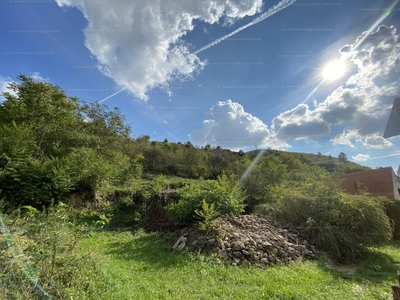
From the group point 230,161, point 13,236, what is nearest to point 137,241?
point 13,236

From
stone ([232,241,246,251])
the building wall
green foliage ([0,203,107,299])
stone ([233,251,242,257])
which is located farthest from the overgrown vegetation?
the building wall

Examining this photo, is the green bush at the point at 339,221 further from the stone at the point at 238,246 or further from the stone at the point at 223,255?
the stone at the point at 223,255

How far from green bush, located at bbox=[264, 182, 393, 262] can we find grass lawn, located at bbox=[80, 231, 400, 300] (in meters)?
0.63

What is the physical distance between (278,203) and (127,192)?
283 inches

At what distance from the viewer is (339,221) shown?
569 centimetres

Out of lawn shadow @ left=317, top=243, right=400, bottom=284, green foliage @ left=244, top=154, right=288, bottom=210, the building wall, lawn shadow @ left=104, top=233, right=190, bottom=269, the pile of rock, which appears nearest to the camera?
lawn shadow @ left=317, top=243, right=400, bottom=284

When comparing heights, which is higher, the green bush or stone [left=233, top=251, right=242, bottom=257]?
the green bush

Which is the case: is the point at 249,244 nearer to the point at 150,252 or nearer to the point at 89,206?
the point at 150,252

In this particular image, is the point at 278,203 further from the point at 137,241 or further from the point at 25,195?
the point at 25,195

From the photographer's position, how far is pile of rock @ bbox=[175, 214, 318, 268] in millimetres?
4117

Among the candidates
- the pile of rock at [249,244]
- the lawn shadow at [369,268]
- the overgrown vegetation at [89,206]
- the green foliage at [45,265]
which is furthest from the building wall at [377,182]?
the green foliage at [45,265]

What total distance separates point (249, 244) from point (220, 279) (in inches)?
55.4

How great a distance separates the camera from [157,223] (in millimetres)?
7523

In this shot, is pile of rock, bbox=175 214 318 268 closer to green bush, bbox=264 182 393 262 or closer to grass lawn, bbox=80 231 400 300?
grass lawn, bbox=80 231 400 300
